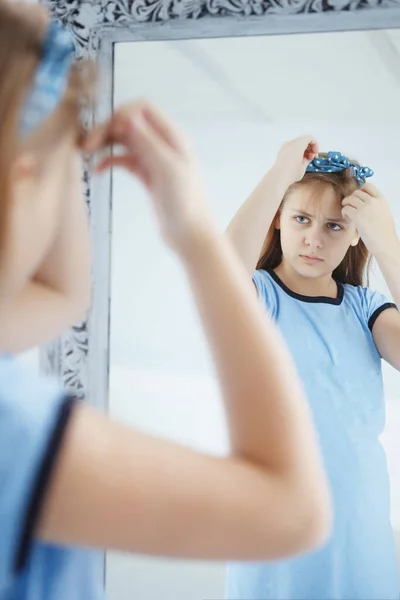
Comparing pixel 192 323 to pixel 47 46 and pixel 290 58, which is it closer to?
pixel 290 58

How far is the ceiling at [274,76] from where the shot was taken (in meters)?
0.96

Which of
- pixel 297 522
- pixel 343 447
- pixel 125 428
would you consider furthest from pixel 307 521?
pixel 343 447

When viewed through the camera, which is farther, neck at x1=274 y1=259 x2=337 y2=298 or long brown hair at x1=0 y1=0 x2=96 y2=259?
neck at x1=274 y1=259 x2=337 y2=298

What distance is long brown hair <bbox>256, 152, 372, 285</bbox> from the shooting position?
97 cm

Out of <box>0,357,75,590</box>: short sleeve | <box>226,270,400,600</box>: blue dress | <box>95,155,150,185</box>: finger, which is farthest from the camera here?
<box>226,270,400,600</box>: blue dress

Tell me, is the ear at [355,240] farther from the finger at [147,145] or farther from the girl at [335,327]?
the finger at [147,145]

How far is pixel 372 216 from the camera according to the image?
957 millimetres

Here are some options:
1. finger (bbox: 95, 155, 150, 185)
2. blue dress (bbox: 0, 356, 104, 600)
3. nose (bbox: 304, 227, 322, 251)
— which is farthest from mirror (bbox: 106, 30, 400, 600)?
blue dress (bbox: 0, 356, 104, 600)

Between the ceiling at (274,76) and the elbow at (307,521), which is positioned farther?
the ceiling at (274,76)

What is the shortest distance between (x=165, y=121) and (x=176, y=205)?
0.20 ft

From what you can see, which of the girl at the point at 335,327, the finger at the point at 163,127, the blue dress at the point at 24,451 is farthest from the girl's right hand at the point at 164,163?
the girl at the point at 335,327

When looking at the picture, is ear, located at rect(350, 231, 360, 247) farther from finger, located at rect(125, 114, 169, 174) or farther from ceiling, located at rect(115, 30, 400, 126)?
finger, located at rect(125, 114, 169, 174)

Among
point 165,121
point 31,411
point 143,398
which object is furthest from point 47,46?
point 143,398

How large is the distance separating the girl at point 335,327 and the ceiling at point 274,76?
0.24ft
